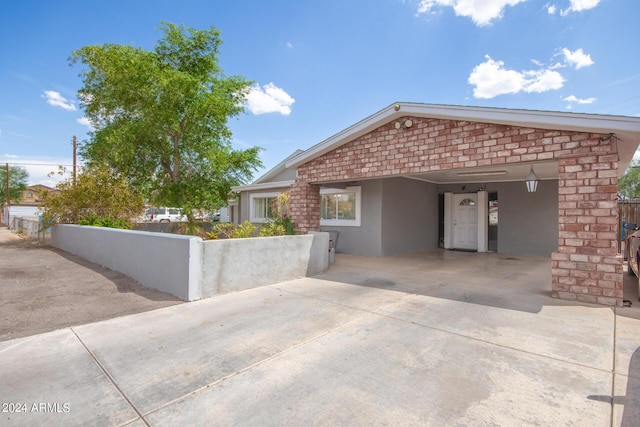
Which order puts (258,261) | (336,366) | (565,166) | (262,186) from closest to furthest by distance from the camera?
1. (336,366)
2. (565,166)
3. (258,261)
4. (262,186)

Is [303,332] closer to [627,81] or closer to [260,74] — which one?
[260,74]

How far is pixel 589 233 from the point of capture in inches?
200

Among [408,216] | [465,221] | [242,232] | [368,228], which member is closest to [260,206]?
[368,228]

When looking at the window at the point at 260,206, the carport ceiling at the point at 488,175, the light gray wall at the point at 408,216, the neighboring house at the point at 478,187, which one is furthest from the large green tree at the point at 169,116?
the carport ceiling at the point at 488,175

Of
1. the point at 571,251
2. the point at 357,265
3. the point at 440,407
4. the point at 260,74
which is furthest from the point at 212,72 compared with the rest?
the point at 440,407

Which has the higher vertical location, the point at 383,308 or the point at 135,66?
the point at 135,66

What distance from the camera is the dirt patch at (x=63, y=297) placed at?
14.0 ft

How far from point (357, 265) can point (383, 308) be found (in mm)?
3993

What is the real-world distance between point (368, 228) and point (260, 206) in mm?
6446

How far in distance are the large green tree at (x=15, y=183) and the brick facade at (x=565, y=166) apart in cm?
4856

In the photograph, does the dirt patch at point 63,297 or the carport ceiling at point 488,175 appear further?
the carport ceiling at point 488,175

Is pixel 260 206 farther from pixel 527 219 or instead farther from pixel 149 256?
pixel 527 219

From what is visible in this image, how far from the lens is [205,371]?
9.50 ft

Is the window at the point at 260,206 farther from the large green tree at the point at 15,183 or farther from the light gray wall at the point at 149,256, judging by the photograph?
the large green tree at the point at 15,183
